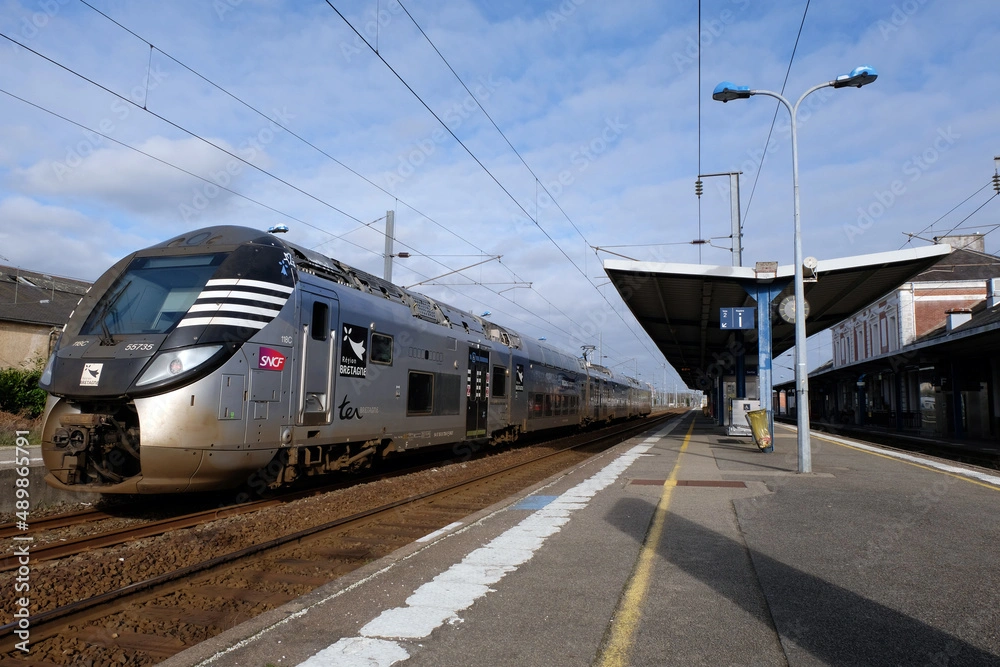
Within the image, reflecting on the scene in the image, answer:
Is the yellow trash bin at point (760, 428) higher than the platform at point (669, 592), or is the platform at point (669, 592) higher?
the yellow trash bin at point (760, 428)

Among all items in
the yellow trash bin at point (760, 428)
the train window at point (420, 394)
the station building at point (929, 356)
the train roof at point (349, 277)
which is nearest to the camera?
the train roof at point (349, 277)

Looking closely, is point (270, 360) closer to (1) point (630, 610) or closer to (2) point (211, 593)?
(2) point (211, 593)

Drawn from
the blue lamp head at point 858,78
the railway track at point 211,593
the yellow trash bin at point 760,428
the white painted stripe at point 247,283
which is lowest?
the railway track at point 211,593

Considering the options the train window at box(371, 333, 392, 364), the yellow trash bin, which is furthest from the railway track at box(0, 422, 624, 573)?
the yellow trash bin

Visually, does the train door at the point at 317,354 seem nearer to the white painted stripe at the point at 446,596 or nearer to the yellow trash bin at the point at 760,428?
the white painted stripe at the point at 446,596

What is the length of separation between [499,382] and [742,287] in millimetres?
7952

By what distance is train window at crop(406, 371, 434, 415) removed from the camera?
11859 millimetres

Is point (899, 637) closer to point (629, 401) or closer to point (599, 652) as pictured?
point (599, 652)

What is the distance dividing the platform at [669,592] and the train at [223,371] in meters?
2.76

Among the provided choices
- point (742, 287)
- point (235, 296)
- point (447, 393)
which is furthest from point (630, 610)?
point (742, 287)

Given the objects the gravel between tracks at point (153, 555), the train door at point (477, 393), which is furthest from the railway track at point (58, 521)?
the train door at point (477, 393)

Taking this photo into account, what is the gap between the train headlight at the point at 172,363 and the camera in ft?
23.6

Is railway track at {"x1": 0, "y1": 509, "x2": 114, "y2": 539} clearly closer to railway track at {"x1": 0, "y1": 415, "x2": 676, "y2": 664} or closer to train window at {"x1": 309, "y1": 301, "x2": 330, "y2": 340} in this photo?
railway track at {"x1": 0, "y1": 415, "x2": 676, "y2": 664}

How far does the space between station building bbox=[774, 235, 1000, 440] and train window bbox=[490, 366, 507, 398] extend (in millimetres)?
14466
